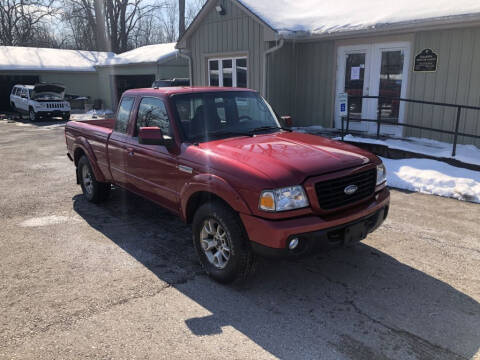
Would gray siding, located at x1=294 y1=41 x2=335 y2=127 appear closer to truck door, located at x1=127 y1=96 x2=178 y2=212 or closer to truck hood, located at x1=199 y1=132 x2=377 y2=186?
truck hood, located at x1=199 y1=132 x2=377 y2=186

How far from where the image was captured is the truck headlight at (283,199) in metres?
3.32

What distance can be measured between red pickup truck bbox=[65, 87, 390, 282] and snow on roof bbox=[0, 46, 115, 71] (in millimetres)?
24475

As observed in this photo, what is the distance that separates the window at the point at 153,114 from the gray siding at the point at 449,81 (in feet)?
24.0

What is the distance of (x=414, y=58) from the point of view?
9586 millimetres

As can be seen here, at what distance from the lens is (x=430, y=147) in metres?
8.89

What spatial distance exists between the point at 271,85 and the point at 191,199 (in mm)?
8684

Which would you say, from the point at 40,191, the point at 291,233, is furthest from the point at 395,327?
the point at 40,191

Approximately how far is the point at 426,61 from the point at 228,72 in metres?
6.43

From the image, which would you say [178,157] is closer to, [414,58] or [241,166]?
[241,166]

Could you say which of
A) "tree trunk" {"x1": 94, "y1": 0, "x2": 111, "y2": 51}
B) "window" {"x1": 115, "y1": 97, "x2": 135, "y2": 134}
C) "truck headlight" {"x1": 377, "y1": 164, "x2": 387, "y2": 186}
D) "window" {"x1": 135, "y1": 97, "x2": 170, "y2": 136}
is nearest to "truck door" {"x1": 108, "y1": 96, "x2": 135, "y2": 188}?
"window" {"x1": 115, "y1": 97, "x2": 135, "y2": 134}

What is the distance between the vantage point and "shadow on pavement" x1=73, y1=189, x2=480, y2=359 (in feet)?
9.75

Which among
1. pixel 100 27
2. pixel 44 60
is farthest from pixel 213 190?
pixel 100 27

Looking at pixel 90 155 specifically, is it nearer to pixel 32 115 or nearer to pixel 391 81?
pixel 391 81

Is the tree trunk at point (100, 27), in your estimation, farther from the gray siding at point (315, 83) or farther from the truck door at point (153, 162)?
the truck door at point (153, 162)
